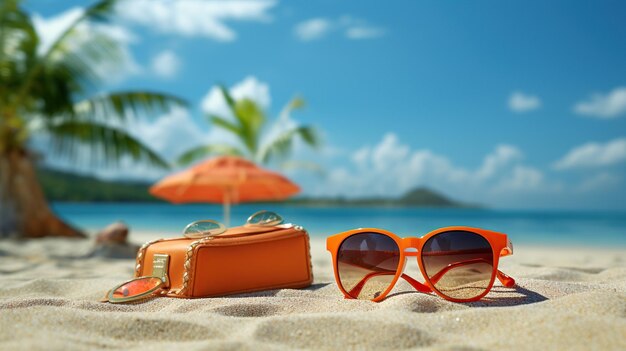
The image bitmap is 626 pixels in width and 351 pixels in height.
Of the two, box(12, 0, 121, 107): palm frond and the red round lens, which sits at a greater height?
box(12, 0, 121, 107): palm frond

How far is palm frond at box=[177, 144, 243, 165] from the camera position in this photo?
13258 mm

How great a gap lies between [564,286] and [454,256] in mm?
605

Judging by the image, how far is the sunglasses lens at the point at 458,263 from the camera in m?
2.21

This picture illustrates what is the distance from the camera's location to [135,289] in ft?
8.11

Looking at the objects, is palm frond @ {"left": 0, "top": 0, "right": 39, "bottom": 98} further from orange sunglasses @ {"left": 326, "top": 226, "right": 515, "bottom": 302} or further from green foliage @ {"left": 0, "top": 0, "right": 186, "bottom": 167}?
orange sunglasses @ {"left": 326, "top": 226, "right": 515, "bottom": 302}

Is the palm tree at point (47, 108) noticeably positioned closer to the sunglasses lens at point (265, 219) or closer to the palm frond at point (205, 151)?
the palm frond at point (205, 151)

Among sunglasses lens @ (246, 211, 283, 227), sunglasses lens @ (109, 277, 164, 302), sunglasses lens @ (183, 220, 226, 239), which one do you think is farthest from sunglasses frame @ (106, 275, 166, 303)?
sunglasses lens @ (246, 211, 283, 227)

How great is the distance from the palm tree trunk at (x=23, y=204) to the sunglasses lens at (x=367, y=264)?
8.70 metres

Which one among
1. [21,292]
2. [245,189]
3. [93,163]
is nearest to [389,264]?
[21,292]

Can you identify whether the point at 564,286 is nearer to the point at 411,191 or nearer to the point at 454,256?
the point at 454,256

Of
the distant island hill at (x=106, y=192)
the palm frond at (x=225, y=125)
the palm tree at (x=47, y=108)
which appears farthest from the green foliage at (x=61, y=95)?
the distant island hill at (x=106, y=192)

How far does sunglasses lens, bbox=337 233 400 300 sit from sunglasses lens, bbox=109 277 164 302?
35.3 inches

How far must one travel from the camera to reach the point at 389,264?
2305 mm

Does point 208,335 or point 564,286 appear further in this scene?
point 564,286
